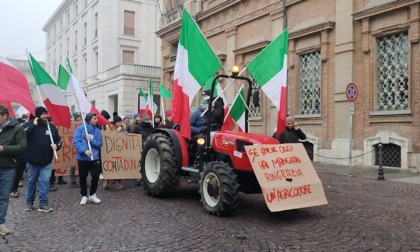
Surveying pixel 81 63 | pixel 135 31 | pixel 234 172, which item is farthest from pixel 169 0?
pixel 234 172

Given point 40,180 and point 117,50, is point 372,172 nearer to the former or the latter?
point 40,180

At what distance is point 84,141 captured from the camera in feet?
24.8

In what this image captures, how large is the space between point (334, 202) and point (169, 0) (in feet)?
77.6

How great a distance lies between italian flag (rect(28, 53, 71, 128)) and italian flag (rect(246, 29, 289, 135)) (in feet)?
12.1

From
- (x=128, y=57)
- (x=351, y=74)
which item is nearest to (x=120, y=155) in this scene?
(x=351, y=74)

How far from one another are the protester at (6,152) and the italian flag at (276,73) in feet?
12.6

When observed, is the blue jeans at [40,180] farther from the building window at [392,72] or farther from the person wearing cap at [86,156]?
the building window at [392,72]

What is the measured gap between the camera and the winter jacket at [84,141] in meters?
7.46

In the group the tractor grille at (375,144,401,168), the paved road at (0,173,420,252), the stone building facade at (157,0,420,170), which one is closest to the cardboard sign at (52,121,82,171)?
the paved road at (0,173,420,252)

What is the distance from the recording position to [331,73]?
593 inches

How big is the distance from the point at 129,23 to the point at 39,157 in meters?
35.4

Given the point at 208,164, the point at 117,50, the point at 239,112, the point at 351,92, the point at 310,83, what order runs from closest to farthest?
the point at 208,164, the point at 239,112, the point at 351,92, the point at 310,83, the point at 117,50

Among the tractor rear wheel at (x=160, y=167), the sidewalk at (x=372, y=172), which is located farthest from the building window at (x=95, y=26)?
the tractor rear wheel at (x=160, y=167)

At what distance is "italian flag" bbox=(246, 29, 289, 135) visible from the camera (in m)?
6.86
